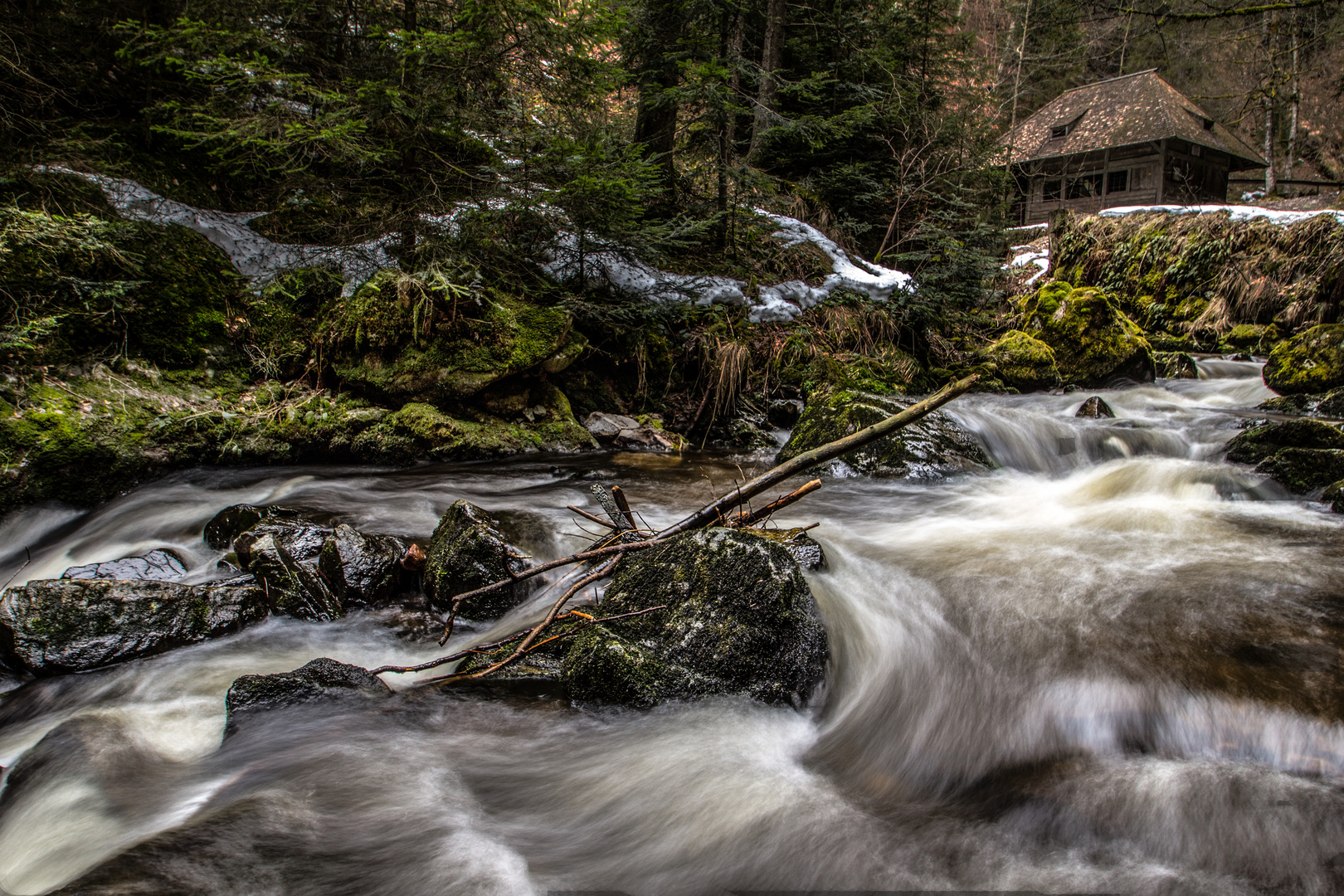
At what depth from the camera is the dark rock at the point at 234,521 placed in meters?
4.30

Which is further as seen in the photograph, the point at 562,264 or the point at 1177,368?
the point at 1177,368

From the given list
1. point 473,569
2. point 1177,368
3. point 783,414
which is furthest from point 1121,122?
point 473,569

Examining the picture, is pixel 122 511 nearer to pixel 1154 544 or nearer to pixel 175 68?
pixel 175 68

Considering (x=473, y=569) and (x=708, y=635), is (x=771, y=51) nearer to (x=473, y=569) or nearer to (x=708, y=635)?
(x=473, y=569)

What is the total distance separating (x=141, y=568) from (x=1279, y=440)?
8884 mm

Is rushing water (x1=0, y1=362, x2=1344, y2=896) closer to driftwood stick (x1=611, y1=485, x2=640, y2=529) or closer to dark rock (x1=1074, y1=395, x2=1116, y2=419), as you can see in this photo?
driftwood stick (x1=611, y1=485, x2=640, y2=529)

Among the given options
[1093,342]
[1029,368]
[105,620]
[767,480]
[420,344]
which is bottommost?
[105,620]

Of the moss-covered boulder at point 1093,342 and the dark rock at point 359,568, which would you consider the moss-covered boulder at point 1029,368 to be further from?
the dark rock at point 359,568

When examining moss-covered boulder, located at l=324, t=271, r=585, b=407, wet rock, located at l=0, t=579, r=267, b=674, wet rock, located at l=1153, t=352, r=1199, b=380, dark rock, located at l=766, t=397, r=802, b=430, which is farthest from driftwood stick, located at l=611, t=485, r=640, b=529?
wet rock, located at l=1153, t=352, r=1199, b=380

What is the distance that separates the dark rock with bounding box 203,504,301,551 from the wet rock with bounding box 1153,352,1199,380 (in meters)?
12.5

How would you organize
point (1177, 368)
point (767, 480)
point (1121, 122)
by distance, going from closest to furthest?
point (767, 480) < point (1177, 368) < point (1121, 122)

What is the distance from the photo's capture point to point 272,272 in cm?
713

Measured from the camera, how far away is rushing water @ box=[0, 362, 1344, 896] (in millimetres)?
2016

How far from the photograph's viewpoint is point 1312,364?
29.0ft
